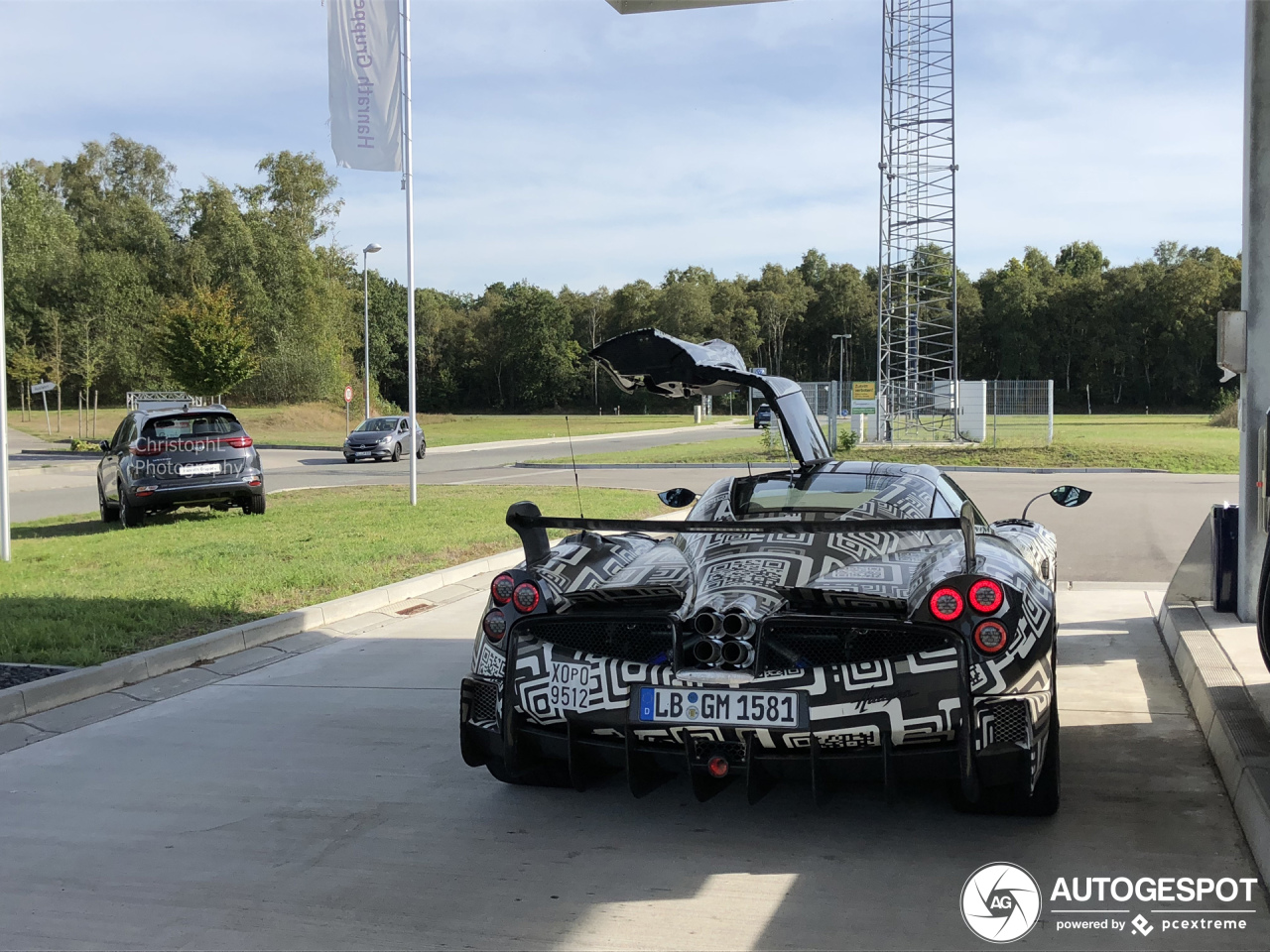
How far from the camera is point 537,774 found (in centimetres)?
432

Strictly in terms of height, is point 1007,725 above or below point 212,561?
above

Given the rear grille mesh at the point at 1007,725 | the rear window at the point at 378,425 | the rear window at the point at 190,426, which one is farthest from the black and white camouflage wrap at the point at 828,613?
the rear window at the point at 378,425

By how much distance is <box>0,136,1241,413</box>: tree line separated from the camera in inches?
2335

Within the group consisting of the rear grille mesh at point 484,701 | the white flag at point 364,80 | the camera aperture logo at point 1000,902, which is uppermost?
the white flag at point 364,80

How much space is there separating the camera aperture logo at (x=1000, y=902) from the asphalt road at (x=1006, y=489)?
22.6ft

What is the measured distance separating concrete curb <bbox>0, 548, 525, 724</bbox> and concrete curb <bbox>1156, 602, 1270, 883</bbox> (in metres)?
5.70

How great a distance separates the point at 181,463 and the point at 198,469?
24cm

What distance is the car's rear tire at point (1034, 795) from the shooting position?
151 inches

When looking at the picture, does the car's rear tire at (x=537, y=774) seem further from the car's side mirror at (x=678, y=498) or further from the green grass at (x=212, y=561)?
the green grass at (x=212, y=561)

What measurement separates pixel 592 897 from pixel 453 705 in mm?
2577

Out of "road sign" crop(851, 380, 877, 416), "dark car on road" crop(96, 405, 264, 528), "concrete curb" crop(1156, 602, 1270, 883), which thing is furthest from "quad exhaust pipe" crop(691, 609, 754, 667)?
"road sign" crop(851, 380, 877, 416)

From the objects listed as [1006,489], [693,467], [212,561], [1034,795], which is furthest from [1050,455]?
[1034,795]

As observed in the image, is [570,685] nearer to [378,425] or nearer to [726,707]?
[726,707]

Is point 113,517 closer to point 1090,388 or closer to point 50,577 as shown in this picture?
point 50,577
